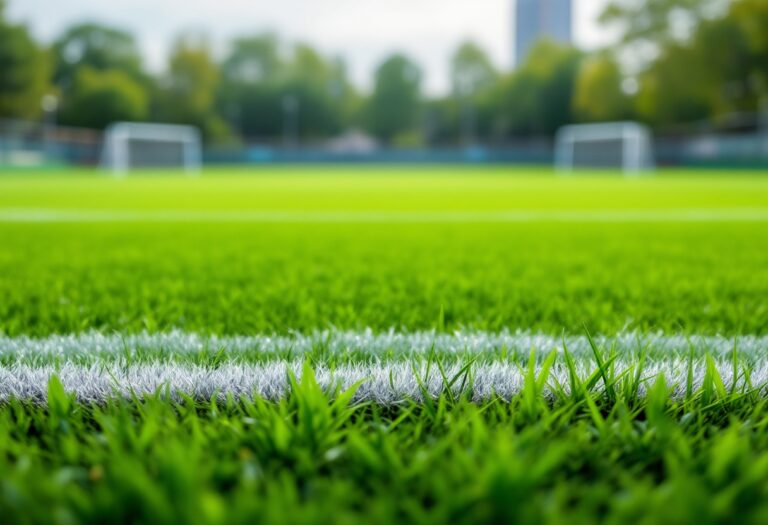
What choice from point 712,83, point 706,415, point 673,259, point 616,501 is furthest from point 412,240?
point 712,83

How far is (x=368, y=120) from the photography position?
78625mm

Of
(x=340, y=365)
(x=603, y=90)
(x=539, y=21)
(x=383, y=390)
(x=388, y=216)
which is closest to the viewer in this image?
(x=383, y=390)

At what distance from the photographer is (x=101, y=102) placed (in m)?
62.2

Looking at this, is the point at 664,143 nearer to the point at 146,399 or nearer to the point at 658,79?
the point at 658,79

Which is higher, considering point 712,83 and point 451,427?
point 712,83

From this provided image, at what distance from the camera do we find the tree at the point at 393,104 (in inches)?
3061

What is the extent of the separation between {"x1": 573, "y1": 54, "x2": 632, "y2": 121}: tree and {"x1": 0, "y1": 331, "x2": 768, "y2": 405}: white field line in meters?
56.7

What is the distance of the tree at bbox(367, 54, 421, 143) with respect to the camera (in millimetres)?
77750

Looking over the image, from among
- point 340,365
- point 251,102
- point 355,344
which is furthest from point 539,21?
point 340,365

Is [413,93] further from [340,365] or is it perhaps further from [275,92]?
[340,365]

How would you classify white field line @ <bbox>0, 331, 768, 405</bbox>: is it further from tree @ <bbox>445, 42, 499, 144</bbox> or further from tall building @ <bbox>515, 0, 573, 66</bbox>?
tree @ <bbox>445, 42, 499, 144</bbox>

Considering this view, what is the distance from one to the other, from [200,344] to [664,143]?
186 feet

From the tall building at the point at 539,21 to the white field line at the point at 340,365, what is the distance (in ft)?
145

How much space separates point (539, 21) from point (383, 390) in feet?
193
